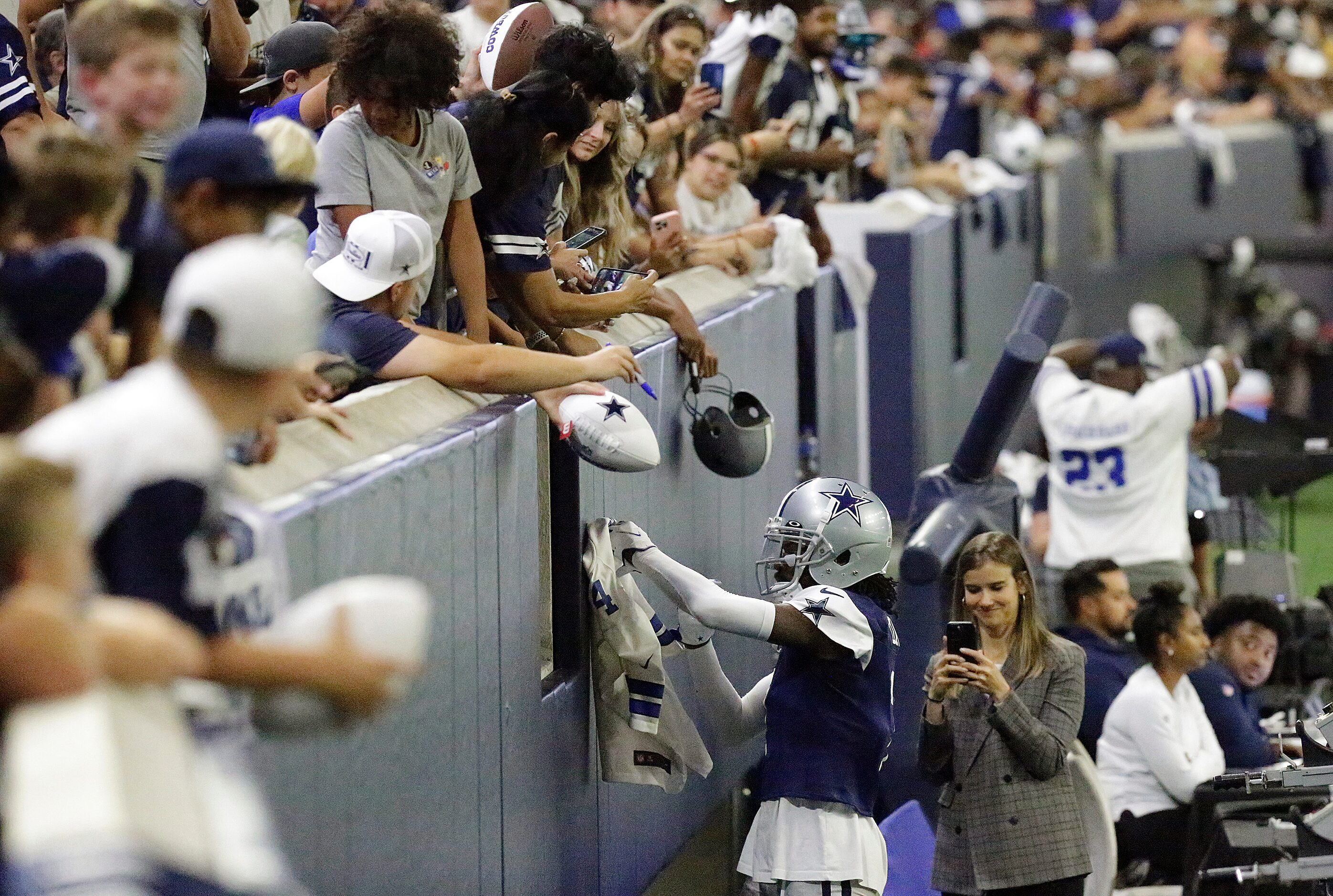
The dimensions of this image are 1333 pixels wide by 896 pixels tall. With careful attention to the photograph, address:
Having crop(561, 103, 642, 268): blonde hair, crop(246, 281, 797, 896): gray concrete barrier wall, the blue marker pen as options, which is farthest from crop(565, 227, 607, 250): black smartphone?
crop(246, 281, 797, 896): gray concrete barrier wall

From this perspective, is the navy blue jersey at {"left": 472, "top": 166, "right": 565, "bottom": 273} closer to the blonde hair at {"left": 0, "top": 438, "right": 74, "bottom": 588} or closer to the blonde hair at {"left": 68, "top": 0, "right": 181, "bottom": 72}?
the blonde hair at {"left": 68, "top": 0, "right": 181, "bottom": 72}

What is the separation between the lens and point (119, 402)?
101 inches

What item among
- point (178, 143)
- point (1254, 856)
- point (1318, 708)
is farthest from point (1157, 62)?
point (178, 143)

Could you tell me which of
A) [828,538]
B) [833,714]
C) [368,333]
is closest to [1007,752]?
[833,714]

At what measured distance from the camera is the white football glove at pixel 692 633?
5426mm

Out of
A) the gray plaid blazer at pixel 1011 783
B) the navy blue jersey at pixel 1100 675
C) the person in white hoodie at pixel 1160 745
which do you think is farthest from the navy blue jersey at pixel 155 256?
the navy blue jersey at pixel 1100 675

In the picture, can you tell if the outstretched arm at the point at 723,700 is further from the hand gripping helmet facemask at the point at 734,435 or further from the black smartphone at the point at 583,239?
the black smartphone at the point at 583,239

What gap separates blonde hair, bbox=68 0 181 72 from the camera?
339 cm

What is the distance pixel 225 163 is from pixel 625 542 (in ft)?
8.14

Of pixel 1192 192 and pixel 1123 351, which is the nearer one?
pixel 1123 351

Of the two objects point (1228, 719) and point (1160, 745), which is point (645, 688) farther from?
point (1228, 719)

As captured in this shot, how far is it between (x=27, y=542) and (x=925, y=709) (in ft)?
13.0

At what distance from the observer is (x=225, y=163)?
312 cm

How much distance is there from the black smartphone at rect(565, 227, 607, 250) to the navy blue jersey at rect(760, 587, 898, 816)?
129 centimetres
